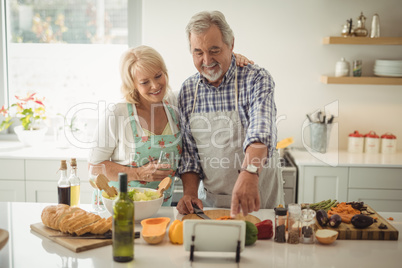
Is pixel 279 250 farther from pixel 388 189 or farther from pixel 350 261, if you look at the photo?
pixel 388 189

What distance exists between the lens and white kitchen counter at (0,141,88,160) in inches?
131

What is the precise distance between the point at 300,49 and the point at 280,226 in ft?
8.02

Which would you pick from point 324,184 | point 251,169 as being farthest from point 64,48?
point 251,169

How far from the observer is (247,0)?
367cm

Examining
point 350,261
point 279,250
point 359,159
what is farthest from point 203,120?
point 359,159

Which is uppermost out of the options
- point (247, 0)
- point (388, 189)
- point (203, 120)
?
point (247, 0)

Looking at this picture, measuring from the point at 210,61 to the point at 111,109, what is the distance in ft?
1.82

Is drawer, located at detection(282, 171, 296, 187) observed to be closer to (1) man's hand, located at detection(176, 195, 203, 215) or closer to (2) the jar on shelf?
(2) the jar on shelf

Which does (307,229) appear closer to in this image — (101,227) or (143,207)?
(143,207)

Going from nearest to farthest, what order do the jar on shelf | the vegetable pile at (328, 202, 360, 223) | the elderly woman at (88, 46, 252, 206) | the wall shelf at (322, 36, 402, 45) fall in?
the vegetable pile at (328, 202, 360, 223) < the elderly woman at (88, 46, 252, 206) < the wall shelf at (322, 36, 402, 45) < the jar on shelf

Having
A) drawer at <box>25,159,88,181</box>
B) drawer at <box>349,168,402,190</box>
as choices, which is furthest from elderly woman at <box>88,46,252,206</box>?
drawer at <box>349,168,402,190</box>

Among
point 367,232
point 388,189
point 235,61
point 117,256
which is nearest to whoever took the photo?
point 117,256

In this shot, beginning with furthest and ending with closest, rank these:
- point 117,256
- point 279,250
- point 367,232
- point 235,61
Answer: point 235,61
point 367,232
point 279,250
point 117,256

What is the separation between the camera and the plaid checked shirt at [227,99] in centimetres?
205
